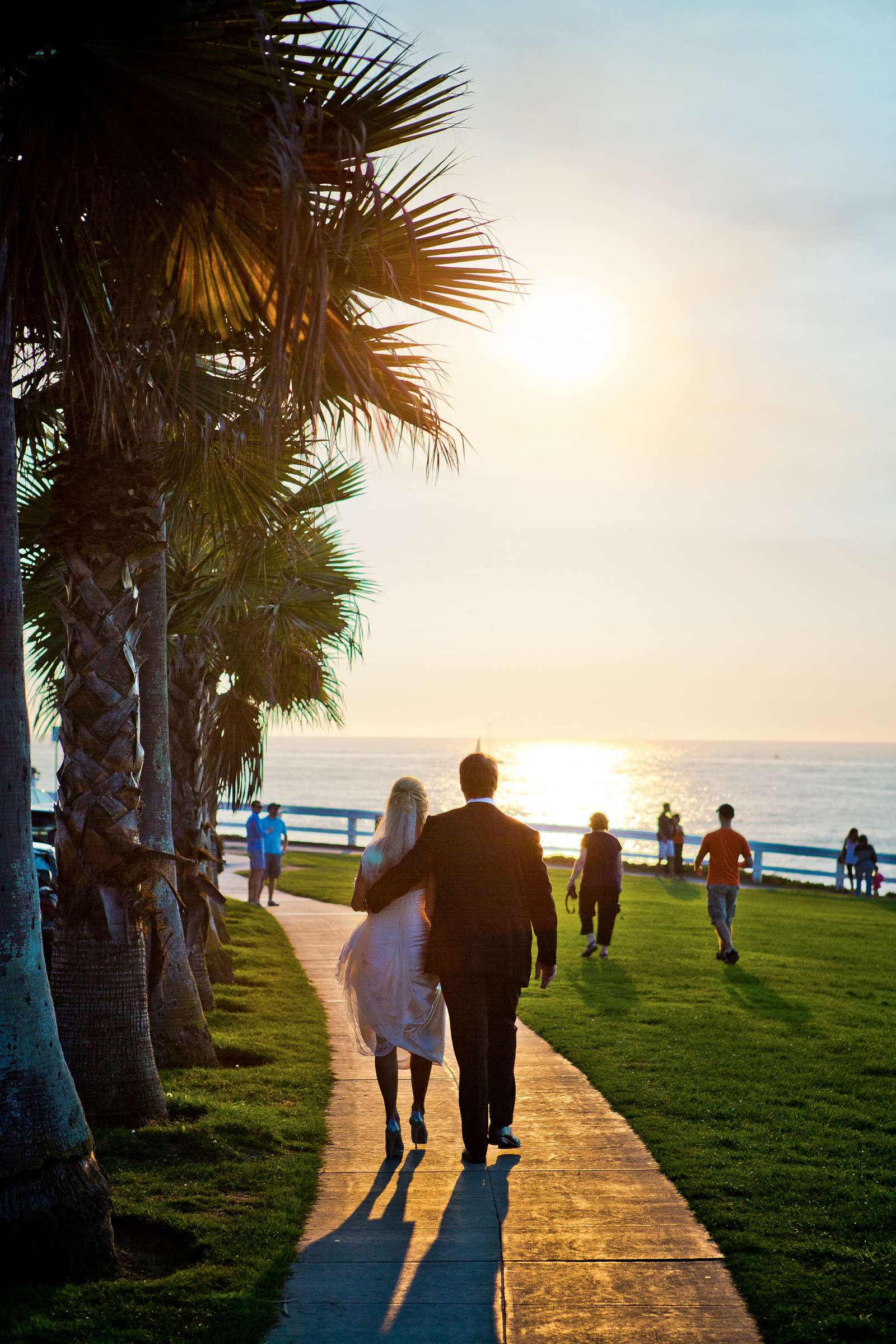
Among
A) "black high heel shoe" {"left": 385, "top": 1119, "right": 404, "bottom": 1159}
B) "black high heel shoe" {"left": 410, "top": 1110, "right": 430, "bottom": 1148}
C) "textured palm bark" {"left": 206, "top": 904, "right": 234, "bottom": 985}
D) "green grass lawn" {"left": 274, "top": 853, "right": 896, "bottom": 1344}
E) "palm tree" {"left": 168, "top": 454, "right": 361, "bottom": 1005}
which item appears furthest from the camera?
"textured palm bark" {"left": 206, "top": 904, "right": 234, "bottom": 985}

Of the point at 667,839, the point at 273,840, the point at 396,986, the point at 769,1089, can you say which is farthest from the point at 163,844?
the point at 667,839

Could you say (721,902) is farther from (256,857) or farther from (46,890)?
(256,857)

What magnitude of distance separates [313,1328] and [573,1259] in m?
1.15

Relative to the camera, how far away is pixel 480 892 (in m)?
5.87

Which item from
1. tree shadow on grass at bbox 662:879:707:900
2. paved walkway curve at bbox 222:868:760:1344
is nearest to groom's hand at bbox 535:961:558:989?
paved walkway curve at bbox 222:868:760:1344

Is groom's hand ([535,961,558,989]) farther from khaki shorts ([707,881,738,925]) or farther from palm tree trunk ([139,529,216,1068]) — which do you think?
khaki shorts ([707,881,738,925])

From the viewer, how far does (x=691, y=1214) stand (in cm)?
518

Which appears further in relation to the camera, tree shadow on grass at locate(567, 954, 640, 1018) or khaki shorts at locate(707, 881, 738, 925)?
khaki shorts at locate(707, 881, 738, 925)

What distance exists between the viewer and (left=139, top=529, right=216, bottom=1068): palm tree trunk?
7867 millimetres

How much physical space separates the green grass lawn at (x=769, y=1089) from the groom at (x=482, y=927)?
3.01ft

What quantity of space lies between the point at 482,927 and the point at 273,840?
13372 millimetres

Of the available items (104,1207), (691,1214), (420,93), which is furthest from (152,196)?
(691,1214)

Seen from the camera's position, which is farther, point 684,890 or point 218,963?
point 684,890

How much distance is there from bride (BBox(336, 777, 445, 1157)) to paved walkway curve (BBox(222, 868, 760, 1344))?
57 centimetres
